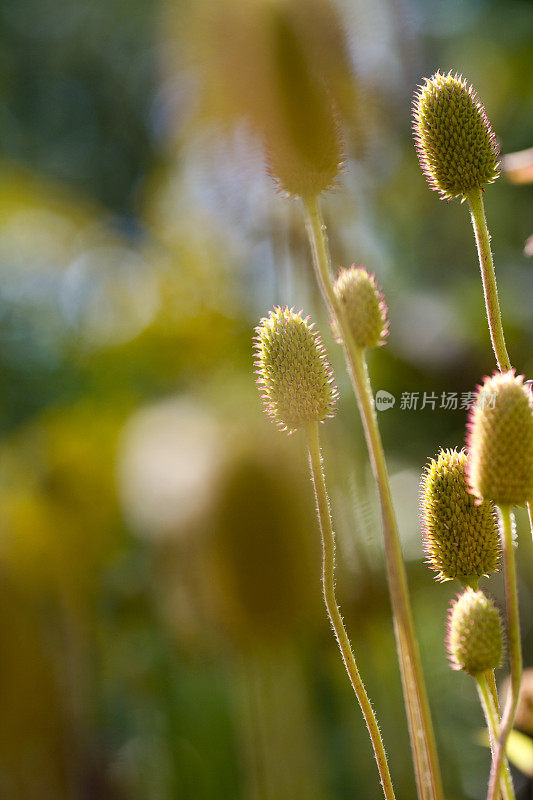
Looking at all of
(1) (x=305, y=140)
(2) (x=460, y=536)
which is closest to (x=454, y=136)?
(1) (x=305, y=140)

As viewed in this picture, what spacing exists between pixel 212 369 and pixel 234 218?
31 centimetres

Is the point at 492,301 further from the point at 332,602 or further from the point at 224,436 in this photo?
the point at 224,436

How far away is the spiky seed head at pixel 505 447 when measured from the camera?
0.27 m

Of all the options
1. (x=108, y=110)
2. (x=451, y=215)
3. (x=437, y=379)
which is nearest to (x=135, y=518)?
(x=437, y=379)

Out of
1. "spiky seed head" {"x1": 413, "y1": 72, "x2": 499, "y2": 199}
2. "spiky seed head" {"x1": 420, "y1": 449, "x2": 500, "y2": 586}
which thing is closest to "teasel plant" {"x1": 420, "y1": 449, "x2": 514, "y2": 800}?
"spiky seed head" {"x1": 420, "y1": 449, "x2": 500, "y2": 586}

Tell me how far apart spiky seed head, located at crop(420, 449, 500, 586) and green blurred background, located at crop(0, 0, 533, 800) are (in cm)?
14

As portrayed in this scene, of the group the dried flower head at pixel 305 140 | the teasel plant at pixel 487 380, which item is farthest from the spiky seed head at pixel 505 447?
the dried flower head at pixel 305 140

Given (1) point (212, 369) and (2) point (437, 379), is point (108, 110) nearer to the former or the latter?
(1) point (212, 369)

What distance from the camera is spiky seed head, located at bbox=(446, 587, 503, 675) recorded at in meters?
0.31

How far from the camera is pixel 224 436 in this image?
86 centimetres

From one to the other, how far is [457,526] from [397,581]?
0.07m

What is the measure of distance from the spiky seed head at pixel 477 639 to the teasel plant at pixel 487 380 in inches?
1.1

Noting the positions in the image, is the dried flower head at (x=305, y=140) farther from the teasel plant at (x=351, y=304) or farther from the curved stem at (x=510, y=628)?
the curved stem at (x=510, y=628)

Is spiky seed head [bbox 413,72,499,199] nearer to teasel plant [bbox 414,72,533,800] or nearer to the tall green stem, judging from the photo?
teasel plant [bbox 414,72,533,800]
